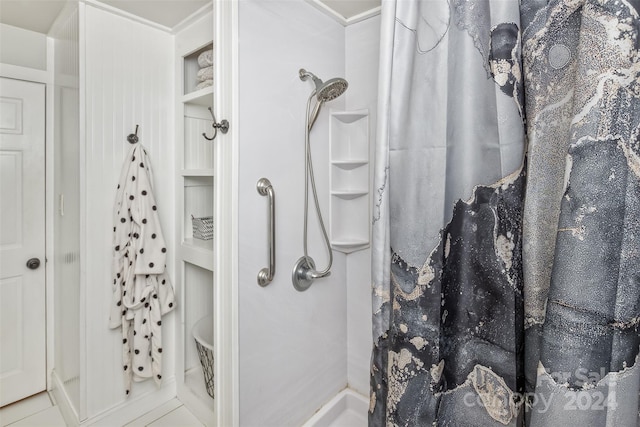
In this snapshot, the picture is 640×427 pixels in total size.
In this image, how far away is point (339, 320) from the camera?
174cm

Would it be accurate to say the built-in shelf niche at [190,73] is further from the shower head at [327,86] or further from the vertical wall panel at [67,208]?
the shower head at [327,86]

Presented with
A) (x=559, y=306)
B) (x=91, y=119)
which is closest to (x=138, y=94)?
(x=91, y=119)

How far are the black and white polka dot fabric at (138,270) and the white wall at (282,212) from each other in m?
0.69

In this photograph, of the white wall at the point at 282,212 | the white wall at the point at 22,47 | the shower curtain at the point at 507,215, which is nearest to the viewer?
the shower curtain at the point at 507,215

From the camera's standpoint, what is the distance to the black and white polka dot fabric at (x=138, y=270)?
5.20 ft

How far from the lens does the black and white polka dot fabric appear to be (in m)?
1.59

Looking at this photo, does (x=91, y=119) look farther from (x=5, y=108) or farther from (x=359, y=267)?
(x=359, y=267)

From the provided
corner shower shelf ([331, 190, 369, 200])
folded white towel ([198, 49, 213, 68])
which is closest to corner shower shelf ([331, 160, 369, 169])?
corner shower shelf ([331, 190, 369, 200])

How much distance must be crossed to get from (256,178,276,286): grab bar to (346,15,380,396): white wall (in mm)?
577

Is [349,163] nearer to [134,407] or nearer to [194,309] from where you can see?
[194,309]

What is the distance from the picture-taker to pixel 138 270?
157cm

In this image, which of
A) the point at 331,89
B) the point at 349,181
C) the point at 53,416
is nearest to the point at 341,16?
the point at 331,89

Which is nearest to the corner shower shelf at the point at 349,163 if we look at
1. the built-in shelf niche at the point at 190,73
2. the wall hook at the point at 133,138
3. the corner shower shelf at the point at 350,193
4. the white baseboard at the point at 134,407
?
A: the corner shower shelf at the point at 350,193

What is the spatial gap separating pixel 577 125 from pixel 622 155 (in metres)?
0.11
